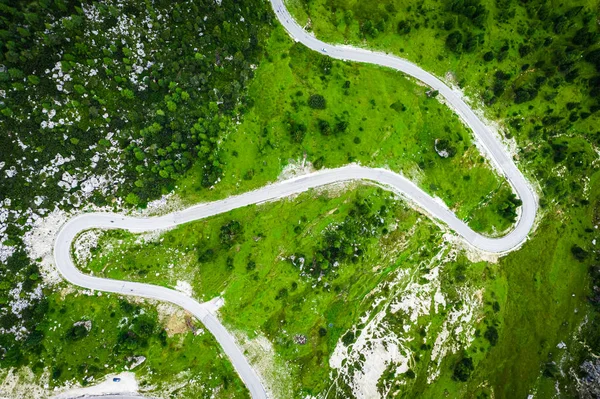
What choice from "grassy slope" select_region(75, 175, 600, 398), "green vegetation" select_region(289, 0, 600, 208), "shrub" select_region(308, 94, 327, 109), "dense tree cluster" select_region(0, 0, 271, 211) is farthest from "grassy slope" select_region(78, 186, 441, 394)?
"green vegetation" select_region(289, 0, 600, 208)

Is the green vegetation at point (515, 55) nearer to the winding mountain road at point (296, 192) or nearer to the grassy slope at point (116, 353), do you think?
the winding mountain road at point (296, 192)

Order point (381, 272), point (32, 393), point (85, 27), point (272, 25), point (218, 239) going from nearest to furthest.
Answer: point (32, 393)
point (85, 27)
point (218, 239)
point (381, 272)
point (272, 25)

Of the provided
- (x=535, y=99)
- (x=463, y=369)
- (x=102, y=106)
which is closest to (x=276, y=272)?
(x=463, y=369)

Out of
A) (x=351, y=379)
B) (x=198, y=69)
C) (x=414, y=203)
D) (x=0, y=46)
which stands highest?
(x=0, y=46)

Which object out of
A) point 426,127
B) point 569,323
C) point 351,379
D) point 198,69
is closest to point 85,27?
point 198,69

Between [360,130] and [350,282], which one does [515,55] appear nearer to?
[360,130]

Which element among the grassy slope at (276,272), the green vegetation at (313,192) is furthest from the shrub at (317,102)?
the grassy slope at (276,272)

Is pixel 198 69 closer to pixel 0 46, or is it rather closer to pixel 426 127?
pixel 0 46
